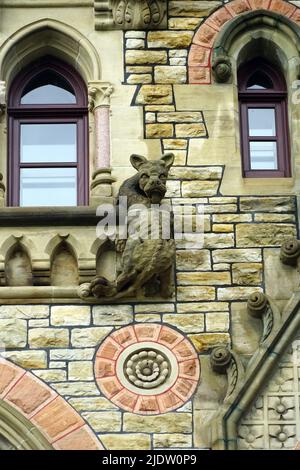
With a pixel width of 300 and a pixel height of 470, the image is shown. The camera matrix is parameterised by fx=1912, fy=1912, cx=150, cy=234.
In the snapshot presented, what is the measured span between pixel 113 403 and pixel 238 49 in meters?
3.67

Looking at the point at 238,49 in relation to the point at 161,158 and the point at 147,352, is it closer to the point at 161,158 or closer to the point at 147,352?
the point at 161,158

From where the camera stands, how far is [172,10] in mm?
17797

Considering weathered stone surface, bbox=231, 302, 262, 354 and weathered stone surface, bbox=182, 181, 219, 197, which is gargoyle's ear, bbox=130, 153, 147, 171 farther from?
weathered stone surface, bbox=231, 302, 262, 354

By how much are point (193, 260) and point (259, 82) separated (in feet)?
6.86

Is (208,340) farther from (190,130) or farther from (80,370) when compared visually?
(190,130)

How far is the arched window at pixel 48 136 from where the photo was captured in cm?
1725

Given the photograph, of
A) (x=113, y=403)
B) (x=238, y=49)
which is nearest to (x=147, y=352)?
(x=113, y=403)

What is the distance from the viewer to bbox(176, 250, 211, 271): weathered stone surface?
16.6 meters

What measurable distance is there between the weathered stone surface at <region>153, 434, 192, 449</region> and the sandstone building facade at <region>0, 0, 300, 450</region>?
0.01 metres

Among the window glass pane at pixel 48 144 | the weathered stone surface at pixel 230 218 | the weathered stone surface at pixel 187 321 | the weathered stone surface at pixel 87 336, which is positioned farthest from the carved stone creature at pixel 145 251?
the window glass pane at pixel 48 144

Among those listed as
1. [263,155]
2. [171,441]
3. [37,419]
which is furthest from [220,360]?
[263,155]
